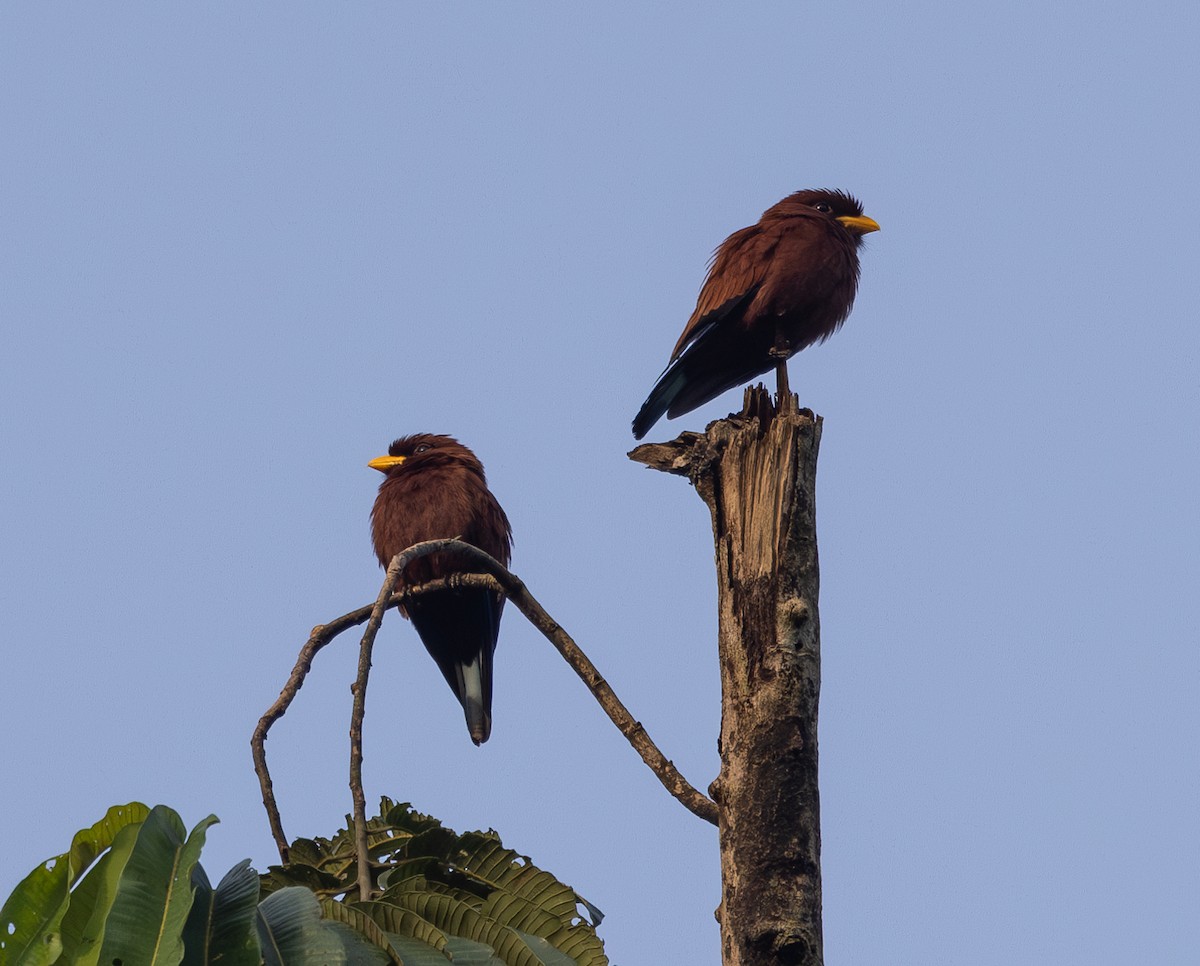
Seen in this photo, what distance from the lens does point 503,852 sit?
261cm

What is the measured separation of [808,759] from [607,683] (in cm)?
49

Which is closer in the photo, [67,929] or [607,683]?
[67,929]

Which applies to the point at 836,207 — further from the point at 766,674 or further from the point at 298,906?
the point at 298,906

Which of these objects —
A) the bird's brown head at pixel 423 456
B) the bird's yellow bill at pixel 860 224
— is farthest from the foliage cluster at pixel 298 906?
the bird's yellow bill at pixel 860 224

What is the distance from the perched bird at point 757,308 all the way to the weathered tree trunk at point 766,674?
2.45 metres

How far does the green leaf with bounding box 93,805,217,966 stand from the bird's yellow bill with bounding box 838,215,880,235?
200 inches

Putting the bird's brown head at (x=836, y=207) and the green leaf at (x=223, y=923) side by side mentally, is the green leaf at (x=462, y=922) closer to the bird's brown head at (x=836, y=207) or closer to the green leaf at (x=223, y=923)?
the green leaf at (x=223, y=923)

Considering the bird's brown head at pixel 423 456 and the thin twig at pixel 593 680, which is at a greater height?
the bird's brown head at pixel 423 456

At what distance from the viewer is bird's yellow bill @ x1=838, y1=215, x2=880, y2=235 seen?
6.66 metres

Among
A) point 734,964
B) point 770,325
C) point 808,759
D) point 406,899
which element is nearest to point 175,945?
point 406,899

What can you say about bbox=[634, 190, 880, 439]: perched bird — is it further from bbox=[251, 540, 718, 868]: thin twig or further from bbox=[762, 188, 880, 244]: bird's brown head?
bbox=[251, 540, 718, 868]: thin twig

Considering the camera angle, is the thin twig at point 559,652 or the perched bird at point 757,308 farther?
the perched bird at point 757,308

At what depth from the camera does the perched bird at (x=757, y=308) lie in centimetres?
584

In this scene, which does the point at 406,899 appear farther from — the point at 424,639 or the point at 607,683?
the point at 424,639
